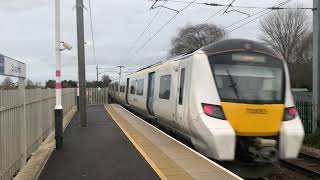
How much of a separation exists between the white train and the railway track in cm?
216

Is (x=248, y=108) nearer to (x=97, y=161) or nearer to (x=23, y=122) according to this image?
(x=97, y=161)

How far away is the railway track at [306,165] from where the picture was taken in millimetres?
11375

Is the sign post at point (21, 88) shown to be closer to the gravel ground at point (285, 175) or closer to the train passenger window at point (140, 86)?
the gravel ground at point (285, 175)

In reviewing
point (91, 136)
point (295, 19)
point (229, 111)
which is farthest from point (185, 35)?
point (229, 111)

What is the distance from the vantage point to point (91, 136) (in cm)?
1430

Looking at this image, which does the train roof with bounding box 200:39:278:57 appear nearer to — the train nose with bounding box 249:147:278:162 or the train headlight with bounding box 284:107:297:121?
the train headlight with bounding box 284:107:297:121

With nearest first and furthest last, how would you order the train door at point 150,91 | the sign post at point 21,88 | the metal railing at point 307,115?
the sign post at point 21,88
the train door at point 150,91
the metal railing at point 307,115

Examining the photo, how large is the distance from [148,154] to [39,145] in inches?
136

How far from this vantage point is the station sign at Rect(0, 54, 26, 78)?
6891 millimetres

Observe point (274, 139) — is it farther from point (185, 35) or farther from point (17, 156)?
point (185, 35)

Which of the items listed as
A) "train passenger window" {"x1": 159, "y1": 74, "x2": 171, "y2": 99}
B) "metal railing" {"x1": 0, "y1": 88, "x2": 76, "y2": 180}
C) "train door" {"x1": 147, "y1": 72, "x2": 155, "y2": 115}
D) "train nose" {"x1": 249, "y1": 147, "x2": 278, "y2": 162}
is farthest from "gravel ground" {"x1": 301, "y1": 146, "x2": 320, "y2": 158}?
"metal railing" {"x1": 0, "y1": 88, "x2": 76, "y2": 180}

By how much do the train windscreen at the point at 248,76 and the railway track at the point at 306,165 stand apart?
2.68 meters

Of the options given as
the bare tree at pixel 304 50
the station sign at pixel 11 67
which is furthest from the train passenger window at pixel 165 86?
the bare tree at pixel 304 50

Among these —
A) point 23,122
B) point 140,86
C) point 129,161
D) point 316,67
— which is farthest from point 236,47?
point 140,86
